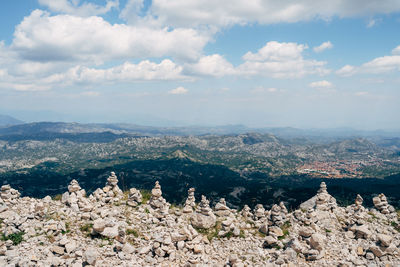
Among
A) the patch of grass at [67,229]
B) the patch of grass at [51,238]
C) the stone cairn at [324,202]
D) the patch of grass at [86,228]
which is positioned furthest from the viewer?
the stone cairn at [324,202]

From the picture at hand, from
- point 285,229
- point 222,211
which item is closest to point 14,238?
point 222,211

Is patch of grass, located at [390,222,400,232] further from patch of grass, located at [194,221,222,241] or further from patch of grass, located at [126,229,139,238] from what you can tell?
patch of grass, located at [126,229,139,238]

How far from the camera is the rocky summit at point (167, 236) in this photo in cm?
1900

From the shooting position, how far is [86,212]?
949 inches

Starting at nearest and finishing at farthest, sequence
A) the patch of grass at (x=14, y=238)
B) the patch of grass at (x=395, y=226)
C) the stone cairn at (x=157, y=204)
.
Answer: the patch of grass at (x=14, y=238)
the stone cairn at (x=157, y=204)
the patch of grass at (x=395, y=226)

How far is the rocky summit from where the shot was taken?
19.0 metres

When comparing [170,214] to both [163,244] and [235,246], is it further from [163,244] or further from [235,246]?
[235,246]

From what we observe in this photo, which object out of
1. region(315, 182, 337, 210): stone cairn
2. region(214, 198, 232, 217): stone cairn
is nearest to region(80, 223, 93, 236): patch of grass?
region(214, 198, 232, 217): stone cairn

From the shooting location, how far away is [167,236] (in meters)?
21.4

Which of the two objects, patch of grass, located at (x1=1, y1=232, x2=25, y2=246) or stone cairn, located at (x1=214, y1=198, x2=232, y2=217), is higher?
patch of grass, located at (x1=1, y1=232, x2=25, y2=246)

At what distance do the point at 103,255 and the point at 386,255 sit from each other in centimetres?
2503

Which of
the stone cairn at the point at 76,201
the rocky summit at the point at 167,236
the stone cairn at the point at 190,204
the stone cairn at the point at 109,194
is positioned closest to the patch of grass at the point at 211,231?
the rocky summit at the point at 167,236

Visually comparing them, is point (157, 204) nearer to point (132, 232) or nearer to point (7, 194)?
point (132, 232)

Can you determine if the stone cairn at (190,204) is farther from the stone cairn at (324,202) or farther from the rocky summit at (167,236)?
the stone cairn at (324,202)
